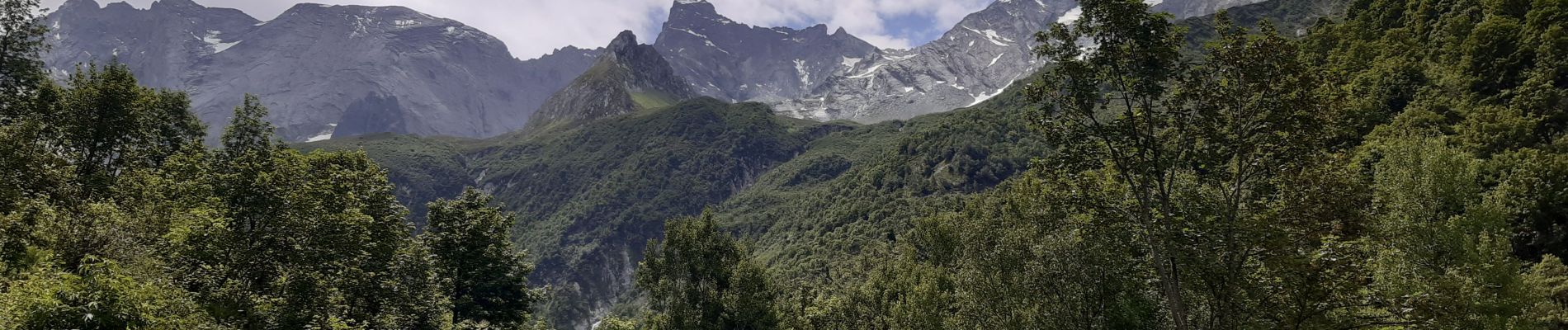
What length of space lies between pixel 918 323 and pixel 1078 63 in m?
29.1

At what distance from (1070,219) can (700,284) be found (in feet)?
85.2

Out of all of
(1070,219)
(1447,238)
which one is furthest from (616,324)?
(1447,238)

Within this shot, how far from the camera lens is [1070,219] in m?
22.0

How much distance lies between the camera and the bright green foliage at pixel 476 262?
33719mm

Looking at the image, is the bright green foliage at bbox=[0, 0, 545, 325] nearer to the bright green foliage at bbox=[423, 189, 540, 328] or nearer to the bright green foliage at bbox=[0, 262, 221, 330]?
the bright green foliage at bbox=[0, 262, 221, 330]

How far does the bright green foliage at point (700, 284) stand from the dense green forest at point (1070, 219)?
6.3 inches

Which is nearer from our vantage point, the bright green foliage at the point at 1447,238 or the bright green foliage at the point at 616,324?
the bright green foliage at the point at 1447,238

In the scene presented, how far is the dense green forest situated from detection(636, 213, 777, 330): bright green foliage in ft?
0.53

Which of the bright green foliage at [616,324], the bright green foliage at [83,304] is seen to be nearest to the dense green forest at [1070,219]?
the bright green foliage at [83,304]

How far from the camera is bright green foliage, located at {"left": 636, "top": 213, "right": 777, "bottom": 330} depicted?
40.8 m

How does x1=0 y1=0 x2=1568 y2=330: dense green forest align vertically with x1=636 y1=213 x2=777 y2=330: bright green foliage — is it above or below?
above

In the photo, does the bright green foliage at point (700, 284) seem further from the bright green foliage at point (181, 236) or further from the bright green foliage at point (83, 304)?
the bright green foliage at point (83, 304)

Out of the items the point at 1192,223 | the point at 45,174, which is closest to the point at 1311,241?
the point at 1192,223

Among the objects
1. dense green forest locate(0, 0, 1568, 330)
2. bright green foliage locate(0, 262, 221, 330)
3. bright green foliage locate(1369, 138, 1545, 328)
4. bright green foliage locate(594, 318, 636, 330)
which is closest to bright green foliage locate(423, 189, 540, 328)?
dense green forest locate(0, 0, 1568, 330)
